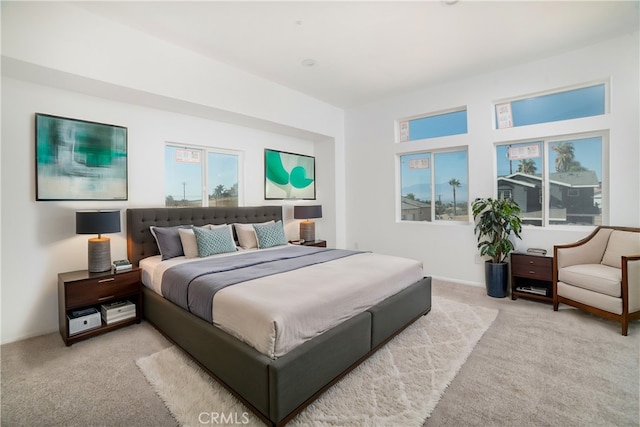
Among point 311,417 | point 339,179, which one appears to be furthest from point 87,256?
point 339,179

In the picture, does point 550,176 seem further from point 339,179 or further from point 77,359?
point 77,359

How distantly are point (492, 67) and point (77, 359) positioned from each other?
5.61m

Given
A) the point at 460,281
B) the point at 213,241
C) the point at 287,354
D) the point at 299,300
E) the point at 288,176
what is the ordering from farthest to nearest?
the point at 288,176, the point at 460,281, the point at 213,241, the point at 299,300, the point at 287,354

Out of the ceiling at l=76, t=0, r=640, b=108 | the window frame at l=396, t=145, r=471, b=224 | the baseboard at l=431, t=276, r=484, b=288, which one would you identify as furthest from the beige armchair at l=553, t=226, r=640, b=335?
the ceiling at l=76, t=0, r=640, b=108

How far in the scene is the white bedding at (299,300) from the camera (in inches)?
69.4

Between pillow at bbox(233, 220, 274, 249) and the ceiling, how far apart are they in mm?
2174

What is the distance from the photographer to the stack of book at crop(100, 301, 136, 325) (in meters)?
2.90

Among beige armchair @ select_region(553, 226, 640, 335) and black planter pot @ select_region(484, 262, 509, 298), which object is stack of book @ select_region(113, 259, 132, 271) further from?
beige armchair @ select_region(553, 226, 640, 335)

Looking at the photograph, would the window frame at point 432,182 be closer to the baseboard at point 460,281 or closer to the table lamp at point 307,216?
the baseboard at point 460,281

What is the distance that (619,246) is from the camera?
3084 mm

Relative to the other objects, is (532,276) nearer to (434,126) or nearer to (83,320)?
(434,126)

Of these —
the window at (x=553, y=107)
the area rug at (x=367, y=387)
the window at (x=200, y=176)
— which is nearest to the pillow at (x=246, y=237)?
the window at (x=200, y=176)

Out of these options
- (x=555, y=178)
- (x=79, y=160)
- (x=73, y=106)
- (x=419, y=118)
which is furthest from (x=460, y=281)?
(x=73, y=106)

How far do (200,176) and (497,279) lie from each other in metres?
4.31
